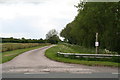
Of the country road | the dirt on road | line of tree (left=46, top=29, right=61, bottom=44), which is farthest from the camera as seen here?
line of tree (left=46, top=29, right=61, bottom=44)

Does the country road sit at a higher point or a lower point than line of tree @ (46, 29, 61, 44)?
lower

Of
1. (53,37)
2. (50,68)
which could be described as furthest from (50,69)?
(53,37)

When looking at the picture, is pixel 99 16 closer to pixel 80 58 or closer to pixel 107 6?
pixel 107 6

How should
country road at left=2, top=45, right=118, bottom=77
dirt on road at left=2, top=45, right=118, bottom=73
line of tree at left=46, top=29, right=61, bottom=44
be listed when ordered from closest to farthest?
country road at left=2, top=45, right=118, bottom=77, dirt on road at left=2, top=45, right=118, bottom=73, line of tree at left=46, top=29, right=61, bottom=44

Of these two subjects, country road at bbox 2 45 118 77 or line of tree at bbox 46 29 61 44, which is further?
line of tree at bbox 46 29 61 44

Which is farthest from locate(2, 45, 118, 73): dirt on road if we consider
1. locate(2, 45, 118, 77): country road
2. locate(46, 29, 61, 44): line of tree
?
locate(46, 29, 61, 44): line of tree

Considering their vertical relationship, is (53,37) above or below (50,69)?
above


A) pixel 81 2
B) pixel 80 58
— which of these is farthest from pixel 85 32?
pixel 80 58

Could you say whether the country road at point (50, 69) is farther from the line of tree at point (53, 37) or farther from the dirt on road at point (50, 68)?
the line of tree at point (53, 37)

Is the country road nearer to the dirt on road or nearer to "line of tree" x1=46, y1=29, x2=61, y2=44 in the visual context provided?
the dirt on road

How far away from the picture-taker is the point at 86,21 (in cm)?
2741

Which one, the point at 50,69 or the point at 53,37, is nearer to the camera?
the point at 50,69

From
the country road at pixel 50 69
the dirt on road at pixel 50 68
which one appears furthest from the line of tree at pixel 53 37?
the country road at pixel 50 69

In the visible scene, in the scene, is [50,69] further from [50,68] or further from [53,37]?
[53,37]
